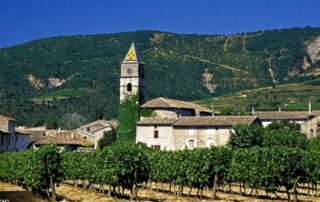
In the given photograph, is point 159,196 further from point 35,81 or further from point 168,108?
point 35,81

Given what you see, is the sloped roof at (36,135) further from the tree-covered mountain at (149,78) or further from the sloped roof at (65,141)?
the tree-covered mountain at (149,78)

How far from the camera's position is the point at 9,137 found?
86062 millimetres

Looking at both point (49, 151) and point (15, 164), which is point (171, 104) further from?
point (49, 151)

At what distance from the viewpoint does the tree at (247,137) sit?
6359 centimetres

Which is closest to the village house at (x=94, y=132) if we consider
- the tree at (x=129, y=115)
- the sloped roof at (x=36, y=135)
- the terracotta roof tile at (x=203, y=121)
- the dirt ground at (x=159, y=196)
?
the sloped roof at (x=36, y=135)

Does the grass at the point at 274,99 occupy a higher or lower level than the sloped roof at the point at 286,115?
higher

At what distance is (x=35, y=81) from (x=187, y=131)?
131800mm

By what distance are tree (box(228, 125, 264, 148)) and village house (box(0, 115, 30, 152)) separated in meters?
32.9

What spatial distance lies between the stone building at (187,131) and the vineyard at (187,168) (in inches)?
819

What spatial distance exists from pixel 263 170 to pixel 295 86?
105830 millimetres

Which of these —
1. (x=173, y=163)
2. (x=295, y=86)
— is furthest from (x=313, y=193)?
(x=295, y=86)

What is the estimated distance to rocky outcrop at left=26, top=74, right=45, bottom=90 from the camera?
643 feet

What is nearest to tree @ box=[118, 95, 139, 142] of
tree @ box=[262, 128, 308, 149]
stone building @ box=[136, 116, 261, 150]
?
stone building @ box=[136, 116, 261, 150]

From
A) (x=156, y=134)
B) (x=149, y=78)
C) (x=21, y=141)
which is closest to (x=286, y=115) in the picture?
(x=156, y=134)
